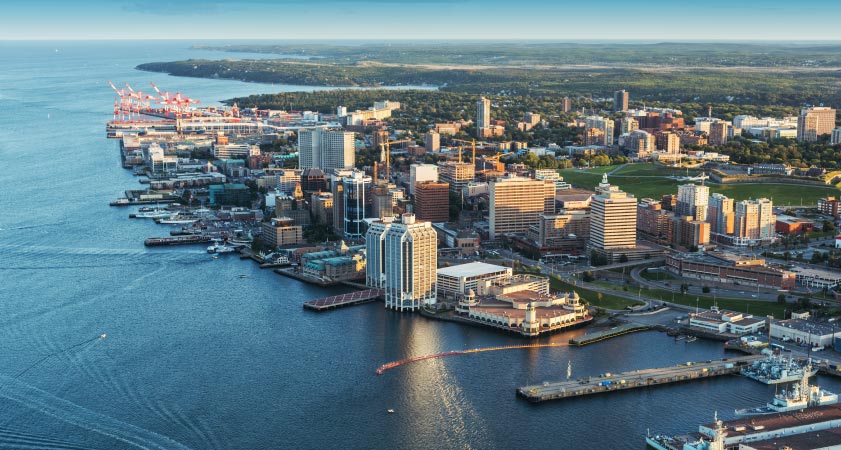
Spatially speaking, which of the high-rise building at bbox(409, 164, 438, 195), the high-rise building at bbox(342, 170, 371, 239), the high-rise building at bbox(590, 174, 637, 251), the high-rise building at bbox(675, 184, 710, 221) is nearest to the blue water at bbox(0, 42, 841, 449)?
the high-rise building at bbox(342, 170, 371, 239)

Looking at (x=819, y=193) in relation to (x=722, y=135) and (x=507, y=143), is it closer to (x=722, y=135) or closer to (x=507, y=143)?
(x=722, y=135)

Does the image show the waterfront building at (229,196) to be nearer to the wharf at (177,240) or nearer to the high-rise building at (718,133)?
the wharf at (177,240)

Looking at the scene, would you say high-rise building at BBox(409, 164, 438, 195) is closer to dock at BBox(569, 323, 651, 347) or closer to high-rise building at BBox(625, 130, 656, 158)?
high-rise building at BBox(625, 130, 656, 158)

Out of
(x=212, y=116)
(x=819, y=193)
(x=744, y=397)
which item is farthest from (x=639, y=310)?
(x=212, y=116)

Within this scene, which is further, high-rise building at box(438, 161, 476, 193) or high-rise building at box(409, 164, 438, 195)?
high-rise building at box(438, 161, 476, 193)

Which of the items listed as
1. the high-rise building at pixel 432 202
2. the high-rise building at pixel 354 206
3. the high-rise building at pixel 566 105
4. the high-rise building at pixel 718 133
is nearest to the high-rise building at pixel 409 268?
the high-rise building at pixel 354 206

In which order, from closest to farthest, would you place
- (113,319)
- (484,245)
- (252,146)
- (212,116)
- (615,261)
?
(113,319), (615,261), (484,245), (252,146), (212,116)

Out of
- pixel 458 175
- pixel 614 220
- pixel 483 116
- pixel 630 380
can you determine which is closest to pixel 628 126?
pixel 483 116
